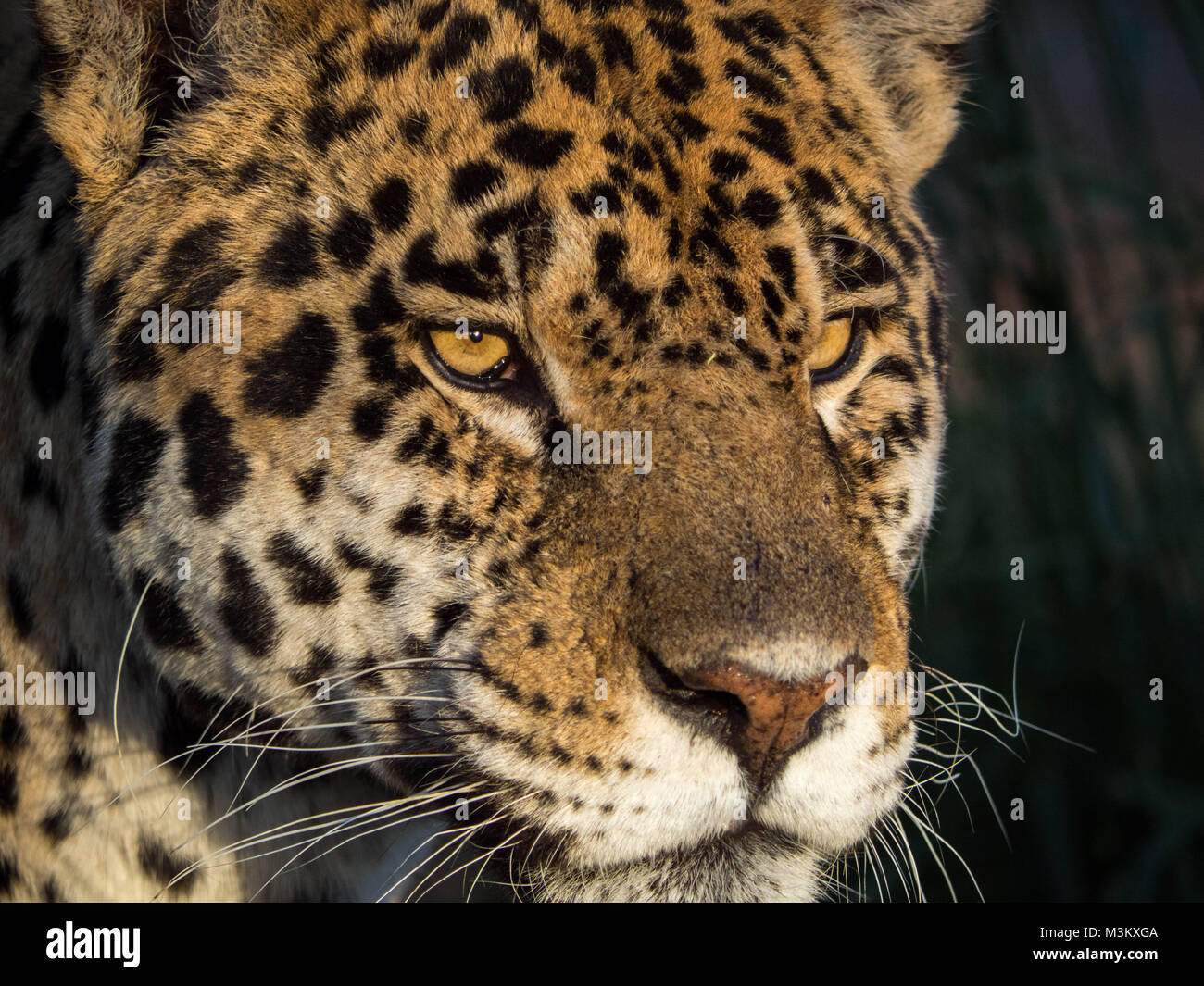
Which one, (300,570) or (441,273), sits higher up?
(441,273)

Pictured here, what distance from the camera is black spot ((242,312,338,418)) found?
2734 mm

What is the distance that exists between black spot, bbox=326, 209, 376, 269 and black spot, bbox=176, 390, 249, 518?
0.43 metres

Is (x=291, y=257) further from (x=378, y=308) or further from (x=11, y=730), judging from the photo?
(x=11, y=730)

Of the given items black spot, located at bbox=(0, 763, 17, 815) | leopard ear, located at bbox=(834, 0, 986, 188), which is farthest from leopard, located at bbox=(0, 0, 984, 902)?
leopard ear, located at bbox=(834, 0, 986, 188)

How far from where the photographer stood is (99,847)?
3.02 meters

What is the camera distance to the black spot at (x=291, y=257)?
2.77 metres

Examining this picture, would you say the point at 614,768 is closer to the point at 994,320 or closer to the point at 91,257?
the point at 91,257

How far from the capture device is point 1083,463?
231 inches

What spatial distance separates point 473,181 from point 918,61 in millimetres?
1793

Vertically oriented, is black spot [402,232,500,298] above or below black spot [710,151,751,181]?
below

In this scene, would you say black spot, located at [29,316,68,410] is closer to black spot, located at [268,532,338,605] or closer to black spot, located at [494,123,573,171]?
black spot, located at [268,532,338,605]

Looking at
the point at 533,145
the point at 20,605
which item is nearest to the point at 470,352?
the point at 533,145

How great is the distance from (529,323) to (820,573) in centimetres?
80

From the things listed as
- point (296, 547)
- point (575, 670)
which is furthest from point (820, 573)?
point (296, 547)
